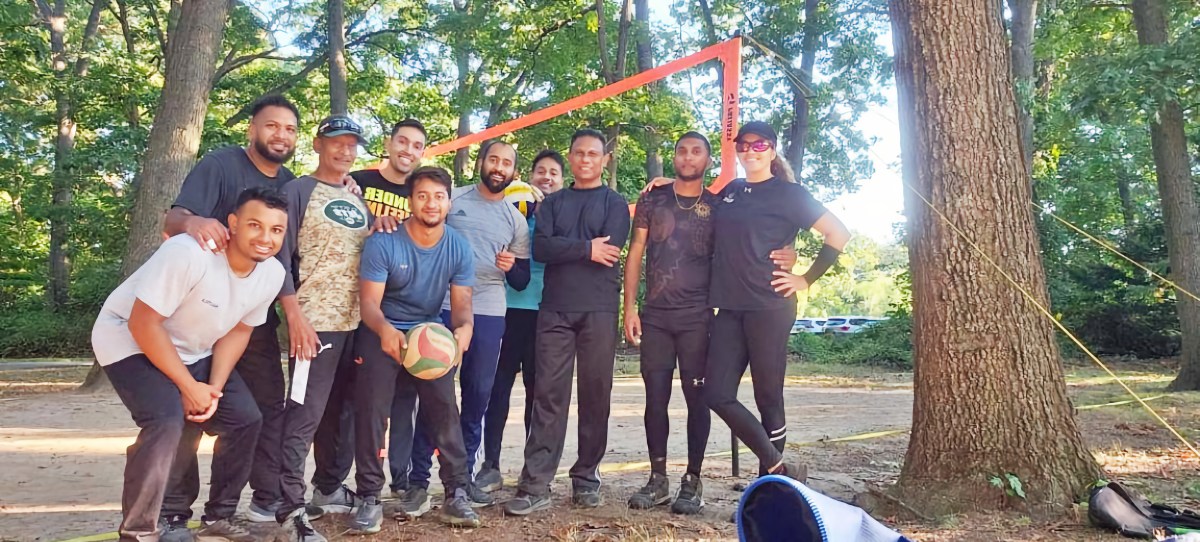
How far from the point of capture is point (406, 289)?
3.91 meters

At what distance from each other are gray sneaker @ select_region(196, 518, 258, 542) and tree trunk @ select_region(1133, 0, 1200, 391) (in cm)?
1146

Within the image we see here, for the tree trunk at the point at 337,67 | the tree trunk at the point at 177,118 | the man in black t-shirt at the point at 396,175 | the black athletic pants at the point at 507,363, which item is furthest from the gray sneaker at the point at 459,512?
the tree trunk at the point at 337,67

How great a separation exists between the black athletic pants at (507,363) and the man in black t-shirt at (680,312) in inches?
28.1

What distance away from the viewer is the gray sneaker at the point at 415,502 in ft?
13.1

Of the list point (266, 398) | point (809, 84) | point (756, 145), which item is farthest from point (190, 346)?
point (809, 84)

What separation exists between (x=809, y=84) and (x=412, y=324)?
17634 mm

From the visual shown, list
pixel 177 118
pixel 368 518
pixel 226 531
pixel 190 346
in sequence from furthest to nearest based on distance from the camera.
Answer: pixel 177 118, pixel 368 518, pixel 226 531, pixel 190 346

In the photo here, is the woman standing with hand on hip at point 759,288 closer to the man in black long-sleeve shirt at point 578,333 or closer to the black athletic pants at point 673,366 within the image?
the black athletic pants at point 673,366

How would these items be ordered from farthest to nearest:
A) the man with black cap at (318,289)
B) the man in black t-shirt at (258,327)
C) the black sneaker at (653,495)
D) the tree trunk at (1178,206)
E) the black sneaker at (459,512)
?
the tree trunk at (1178,206) < the black sneaker at (653,495) < the black sneaker at (459,512) < the man with black cap at (318,289) < the man in black t-shirt at (258,327)

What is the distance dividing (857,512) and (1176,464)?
3944 mm

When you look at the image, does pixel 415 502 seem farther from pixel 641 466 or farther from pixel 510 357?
pixel 641 466

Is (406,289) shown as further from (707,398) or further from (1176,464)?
(1176,464)

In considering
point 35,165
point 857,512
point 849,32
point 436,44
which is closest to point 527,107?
point 436,44

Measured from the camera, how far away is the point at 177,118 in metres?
9.77
